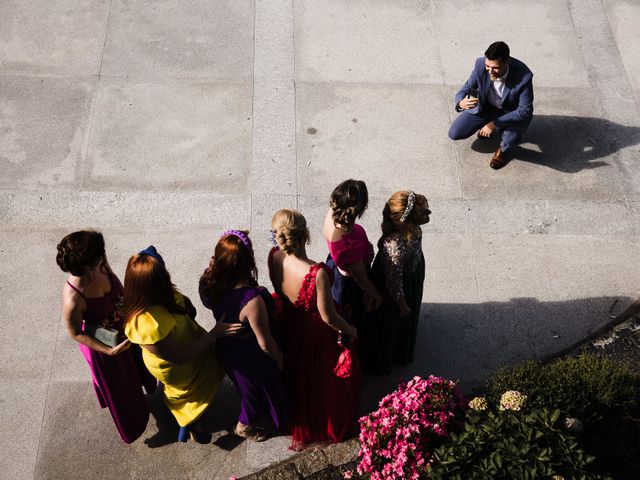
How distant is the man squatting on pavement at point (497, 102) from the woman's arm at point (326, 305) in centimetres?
294

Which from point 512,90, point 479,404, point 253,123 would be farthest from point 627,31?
point 479,404

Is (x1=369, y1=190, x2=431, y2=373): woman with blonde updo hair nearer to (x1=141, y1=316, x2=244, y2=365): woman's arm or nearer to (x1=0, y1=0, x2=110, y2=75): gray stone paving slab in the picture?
(x1=141, y1=316, x2=244, y2=365): woman's arm

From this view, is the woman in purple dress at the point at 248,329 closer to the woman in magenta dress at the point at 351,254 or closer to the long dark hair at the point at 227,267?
the long dark hair at the point at 227,267

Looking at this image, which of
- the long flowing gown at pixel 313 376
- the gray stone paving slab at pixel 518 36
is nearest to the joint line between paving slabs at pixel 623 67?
the gray stone paving slab at pixel 518 36

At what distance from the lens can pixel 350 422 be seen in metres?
4.78

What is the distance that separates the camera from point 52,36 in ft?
24.4

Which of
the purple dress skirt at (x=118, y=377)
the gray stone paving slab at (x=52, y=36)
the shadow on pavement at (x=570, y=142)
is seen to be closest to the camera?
the purple dress skirt at (x=118, y=377)

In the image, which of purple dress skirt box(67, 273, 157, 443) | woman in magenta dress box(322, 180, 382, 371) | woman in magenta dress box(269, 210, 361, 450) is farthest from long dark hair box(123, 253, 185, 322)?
woman in magenta dress box(322, 180, 382, 371)

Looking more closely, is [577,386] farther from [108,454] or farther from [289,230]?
[108,454]

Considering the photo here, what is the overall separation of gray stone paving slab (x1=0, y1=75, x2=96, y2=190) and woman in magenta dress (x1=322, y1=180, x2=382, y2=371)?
9.89 feet

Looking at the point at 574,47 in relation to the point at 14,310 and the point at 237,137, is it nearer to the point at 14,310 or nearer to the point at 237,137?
the point at 237,137

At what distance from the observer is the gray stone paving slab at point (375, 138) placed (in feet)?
21.0

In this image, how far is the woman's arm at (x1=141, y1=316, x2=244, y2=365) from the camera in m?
3.96

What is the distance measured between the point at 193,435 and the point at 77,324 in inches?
47.7
